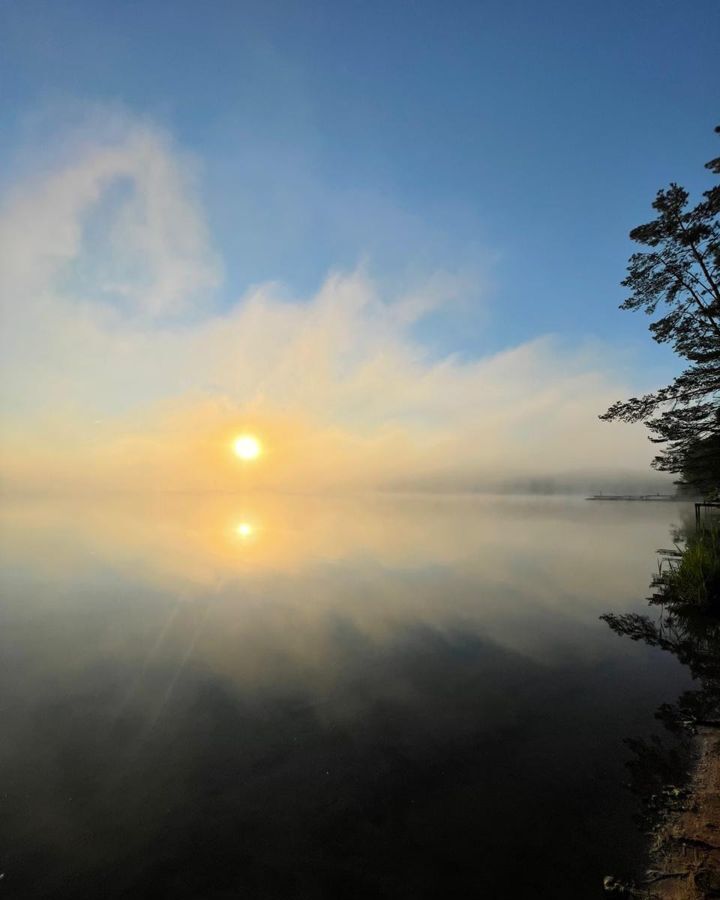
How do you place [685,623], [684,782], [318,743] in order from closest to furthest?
[684,782], [318,743], [685,623]

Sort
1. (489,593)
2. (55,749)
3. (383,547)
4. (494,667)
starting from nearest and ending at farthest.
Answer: (55,749)
(494,667)
(489,593)
(383,547)

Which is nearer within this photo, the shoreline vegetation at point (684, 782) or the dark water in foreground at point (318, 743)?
the shoreline vegetation at point (684, 782)

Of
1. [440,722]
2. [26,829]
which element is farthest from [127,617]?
[440,722]

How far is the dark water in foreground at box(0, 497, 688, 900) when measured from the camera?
6.18 metres

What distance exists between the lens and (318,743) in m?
9.66

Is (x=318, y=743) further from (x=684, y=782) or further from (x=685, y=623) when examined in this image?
(x=685, y=623)

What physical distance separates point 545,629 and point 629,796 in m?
11.5


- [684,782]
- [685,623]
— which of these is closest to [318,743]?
[684,782]

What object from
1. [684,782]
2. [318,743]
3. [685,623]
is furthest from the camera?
[685,623]

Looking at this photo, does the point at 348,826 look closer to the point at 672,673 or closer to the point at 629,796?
the point at 629,796

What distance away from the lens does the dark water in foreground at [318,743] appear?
243 inches

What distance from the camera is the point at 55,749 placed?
944 cm

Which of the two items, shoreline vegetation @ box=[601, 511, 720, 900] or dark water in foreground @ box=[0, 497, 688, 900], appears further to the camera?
dark water in foreground @ box=[0, 497, 688, 900]

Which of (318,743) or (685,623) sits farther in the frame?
(685,623)
